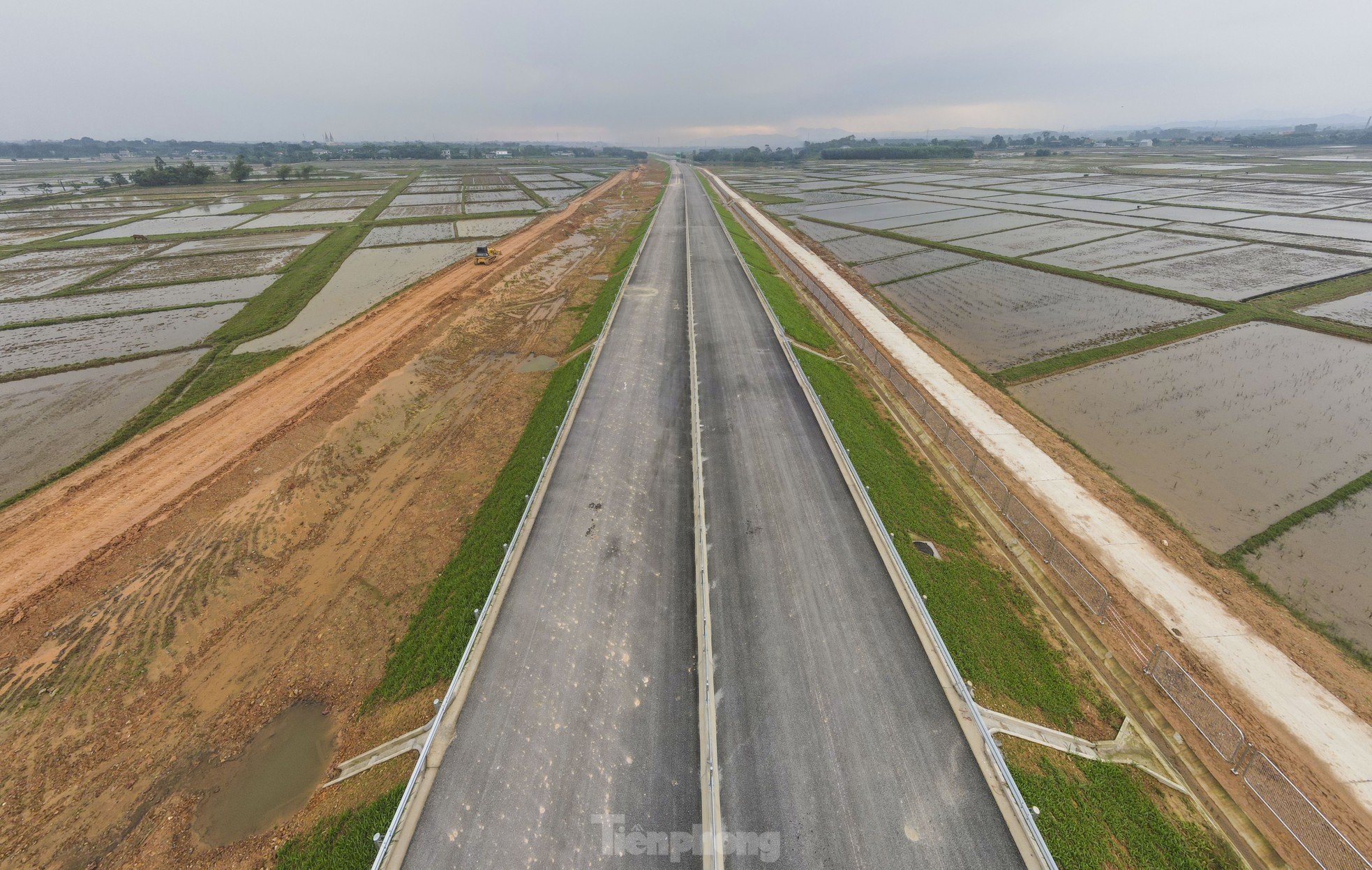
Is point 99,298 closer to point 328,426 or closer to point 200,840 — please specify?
point 328,426

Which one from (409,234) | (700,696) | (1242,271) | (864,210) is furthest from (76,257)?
(1242,271)

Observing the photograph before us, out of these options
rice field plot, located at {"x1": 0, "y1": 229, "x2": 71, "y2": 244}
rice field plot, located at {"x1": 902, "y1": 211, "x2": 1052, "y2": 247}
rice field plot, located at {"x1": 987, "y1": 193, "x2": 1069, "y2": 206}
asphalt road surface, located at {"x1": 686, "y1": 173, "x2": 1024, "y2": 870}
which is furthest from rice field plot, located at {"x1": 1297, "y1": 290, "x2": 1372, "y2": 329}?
rice field plot, located at {"x1": 0, "y1": 229, "x2": 71, "y2": 244}

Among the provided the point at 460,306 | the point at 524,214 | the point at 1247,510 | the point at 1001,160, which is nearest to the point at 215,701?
the point at 460,306

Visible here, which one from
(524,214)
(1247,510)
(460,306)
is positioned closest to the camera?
(1247,510)

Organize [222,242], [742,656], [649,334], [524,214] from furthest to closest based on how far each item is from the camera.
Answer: [524,214], [222,242], [649,334], [742,656]

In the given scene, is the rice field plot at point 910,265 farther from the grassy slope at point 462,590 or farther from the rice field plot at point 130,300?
the rice field plot at point 130,300

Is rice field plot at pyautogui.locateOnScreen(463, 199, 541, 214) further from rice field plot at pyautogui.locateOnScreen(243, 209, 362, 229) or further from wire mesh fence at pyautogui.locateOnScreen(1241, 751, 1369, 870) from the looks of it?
wire mesh fence at pyautogui.locateOnScreen(1241, 751, 1369, 870)
